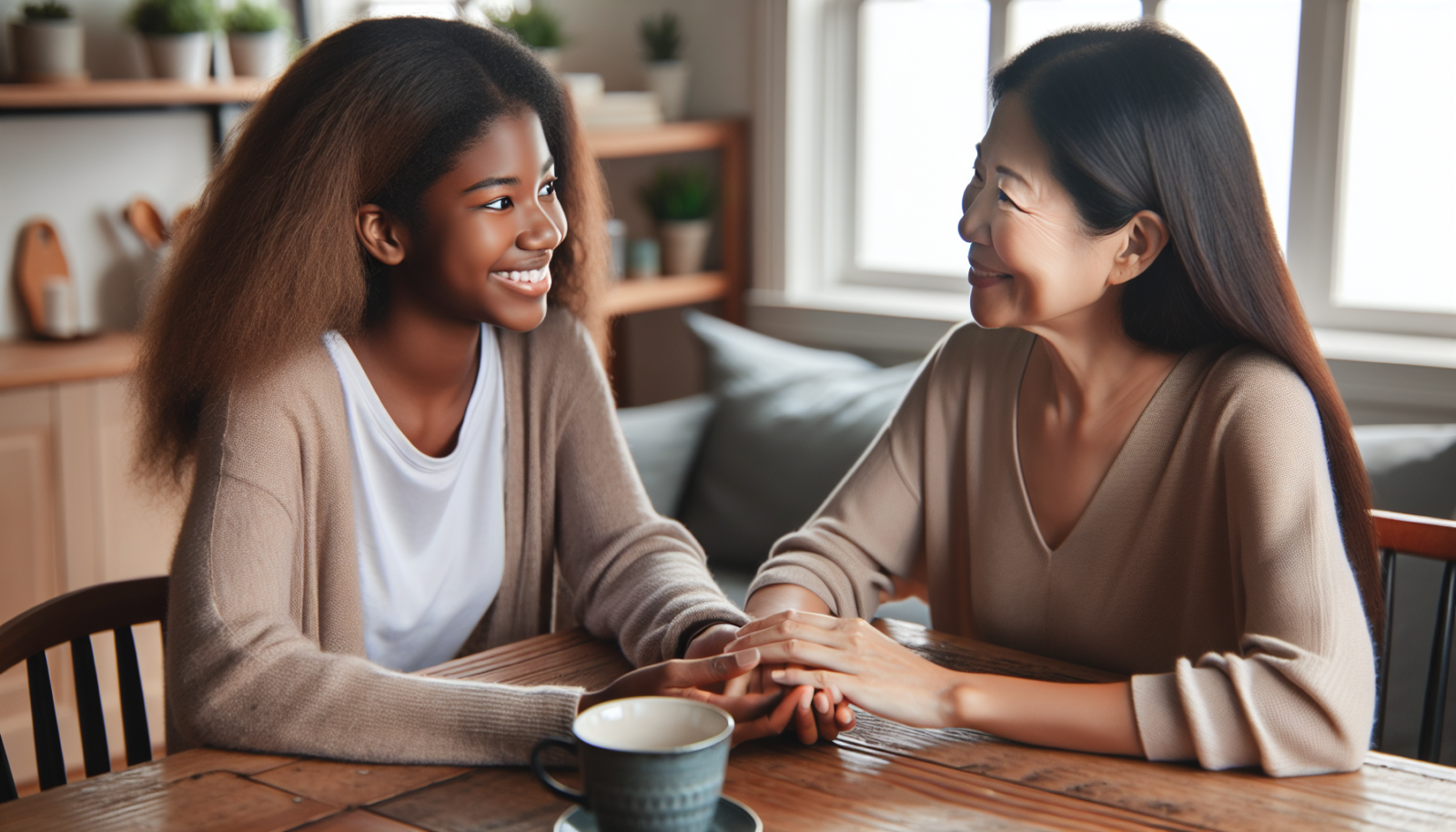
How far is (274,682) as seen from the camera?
3.76ft

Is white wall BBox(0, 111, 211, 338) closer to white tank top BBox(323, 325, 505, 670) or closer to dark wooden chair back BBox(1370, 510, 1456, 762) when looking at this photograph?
white tank top BBox(323, 325, 505, 670)

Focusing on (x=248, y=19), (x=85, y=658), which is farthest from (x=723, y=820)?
(x=248, y=19)

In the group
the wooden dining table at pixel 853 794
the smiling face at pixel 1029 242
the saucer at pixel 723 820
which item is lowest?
the wooden dining table at pixel 853 794

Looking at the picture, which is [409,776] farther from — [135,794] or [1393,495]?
[1393,495]

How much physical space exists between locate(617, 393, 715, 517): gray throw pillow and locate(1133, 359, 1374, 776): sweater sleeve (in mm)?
1678

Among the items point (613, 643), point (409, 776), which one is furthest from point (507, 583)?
point (409, 776)

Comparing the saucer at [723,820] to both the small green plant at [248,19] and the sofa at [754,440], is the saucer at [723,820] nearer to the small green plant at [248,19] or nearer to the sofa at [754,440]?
the sofa at [754,440]

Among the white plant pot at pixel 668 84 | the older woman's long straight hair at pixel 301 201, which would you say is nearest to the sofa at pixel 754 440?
the white plant pot at pixel 668 84

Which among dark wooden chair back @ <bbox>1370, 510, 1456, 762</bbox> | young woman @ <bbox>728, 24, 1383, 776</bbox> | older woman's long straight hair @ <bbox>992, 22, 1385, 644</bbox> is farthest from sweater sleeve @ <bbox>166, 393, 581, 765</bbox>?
dark wooden chair back @ <bbox>1370, 510, 1456, 762</bbox>

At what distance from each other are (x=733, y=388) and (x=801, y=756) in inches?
72.1

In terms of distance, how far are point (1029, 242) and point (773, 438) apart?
1.46m

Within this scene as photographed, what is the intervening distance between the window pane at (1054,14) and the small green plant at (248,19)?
1640mm

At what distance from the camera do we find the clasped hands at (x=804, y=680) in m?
1.13

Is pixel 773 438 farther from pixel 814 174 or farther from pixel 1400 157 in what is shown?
pixel 1400 157
